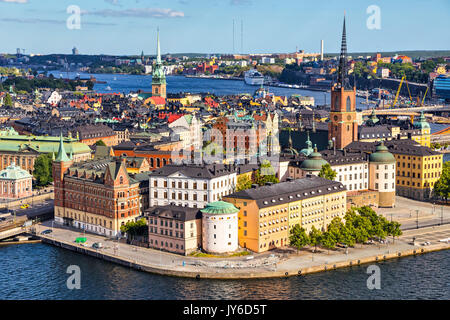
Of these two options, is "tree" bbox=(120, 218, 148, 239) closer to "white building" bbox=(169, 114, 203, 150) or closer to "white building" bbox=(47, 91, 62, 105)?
"white building" bbox=(169, 114, 203, 150)

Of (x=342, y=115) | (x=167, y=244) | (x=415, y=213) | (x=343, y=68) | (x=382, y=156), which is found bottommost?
(x=167, y=244)

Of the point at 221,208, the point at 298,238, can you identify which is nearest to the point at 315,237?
the point at 298,238

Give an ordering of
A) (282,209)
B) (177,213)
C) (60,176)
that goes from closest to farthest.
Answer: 1. (177,213)
2. (282,209)
3. (60,176)

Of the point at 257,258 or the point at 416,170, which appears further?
the point at 416,170

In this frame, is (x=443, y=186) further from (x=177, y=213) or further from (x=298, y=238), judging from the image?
(x=177, y=213)

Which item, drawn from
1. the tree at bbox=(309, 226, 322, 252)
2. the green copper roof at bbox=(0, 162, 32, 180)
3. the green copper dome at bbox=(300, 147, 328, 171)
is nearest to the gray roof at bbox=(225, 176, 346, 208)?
the tree at bbox=(309, 226, 322, 252)
